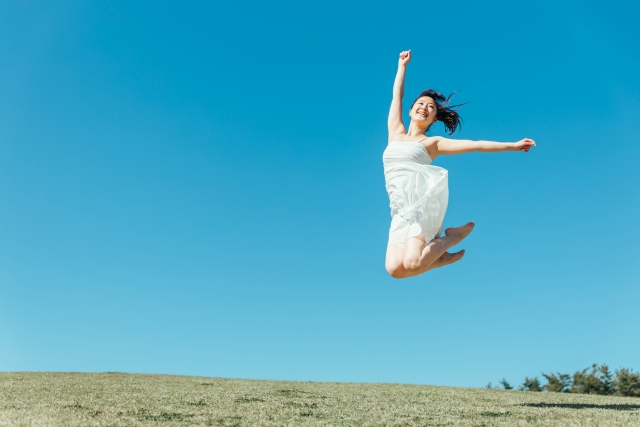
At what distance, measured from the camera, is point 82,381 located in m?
11.1

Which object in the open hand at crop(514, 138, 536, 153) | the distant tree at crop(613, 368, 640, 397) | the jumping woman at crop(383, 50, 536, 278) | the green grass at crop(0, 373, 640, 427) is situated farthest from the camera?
the distant tree at crop(613, 368, 640, 397)

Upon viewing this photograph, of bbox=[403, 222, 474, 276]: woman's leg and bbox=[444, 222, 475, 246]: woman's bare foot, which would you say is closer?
bbox=[403, 222, 474, 276]: woman's leg

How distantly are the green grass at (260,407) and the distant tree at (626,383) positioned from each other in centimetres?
779

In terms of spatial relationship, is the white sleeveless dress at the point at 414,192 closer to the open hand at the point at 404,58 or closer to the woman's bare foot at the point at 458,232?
the woman's bare foot at the point at 458,232

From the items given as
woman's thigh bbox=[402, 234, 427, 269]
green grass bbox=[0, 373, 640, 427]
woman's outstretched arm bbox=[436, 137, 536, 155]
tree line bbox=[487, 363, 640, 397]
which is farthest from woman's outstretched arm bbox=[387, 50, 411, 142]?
tree line bbox=[487, 363, 640, 397]

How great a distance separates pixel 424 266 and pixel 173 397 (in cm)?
417

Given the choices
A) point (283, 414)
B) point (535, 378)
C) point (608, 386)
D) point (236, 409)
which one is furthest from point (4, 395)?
point (608, 386)

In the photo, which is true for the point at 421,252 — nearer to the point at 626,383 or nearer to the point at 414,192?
the point at 414,192

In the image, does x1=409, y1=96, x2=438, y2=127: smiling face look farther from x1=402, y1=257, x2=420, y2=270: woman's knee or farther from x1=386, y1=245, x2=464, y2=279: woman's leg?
x1=402, y1=257, x2=420, y2=270: woman's knee

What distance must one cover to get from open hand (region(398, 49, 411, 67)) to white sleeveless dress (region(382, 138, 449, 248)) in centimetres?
120

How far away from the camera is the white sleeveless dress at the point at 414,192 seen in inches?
287

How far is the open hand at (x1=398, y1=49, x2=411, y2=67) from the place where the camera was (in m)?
8.07

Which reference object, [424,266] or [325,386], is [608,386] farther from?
[424,266]

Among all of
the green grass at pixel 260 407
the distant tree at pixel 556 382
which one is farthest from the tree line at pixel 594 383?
the green grass at pixel 260 407
